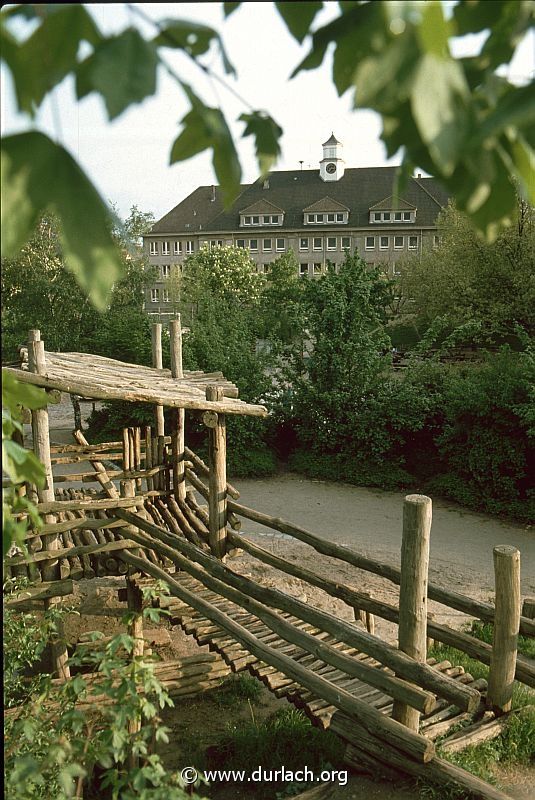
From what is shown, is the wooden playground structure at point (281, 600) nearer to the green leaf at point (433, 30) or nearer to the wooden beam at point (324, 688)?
the wooden beam at point (324, 688)

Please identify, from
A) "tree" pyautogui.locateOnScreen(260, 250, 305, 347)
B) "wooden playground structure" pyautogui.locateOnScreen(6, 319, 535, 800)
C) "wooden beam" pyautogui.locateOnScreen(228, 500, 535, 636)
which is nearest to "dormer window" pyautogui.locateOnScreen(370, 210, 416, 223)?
"tree" pyautogui.locateOnScreen(260, 250, 305, 347)

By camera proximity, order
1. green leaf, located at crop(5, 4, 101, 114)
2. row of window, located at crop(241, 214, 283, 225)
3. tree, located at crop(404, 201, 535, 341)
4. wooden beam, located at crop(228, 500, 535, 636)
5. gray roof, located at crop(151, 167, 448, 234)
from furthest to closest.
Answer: row of window, located at crop(241, 214, 283, 225)
gray roof, located at crop(151, 167, 448, 234)
tree, located at crop(404, 201, 535, 341)
wooden beam, located at crop(228, 500, 535, 636)
green leaf, located at crop(5, 4, 101, 114)

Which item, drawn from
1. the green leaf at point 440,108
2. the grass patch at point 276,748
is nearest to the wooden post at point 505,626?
the grass patch at point 276,748

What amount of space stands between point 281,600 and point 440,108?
456 centimetres

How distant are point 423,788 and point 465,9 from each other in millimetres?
4172

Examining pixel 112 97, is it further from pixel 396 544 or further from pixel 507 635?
pixel 396 544

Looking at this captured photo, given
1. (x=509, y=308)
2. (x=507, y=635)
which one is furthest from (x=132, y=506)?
(x=509, y=308)

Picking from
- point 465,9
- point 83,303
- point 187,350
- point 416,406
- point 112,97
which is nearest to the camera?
point 112,97

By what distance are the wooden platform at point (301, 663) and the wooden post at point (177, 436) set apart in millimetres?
1748

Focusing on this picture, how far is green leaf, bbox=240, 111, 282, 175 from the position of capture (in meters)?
1.04

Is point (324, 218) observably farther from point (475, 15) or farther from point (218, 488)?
point (475, 15)

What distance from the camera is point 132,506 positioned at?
22.4ft

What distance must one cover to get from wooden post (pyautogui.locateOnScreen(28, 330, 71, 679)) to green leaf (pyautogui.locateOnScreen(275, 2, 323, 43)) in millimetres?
5369

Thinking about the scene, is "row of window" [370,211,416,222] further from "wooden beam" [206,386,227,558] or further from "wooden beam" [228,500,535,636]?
"wooden beam" [228,500,535,636]
